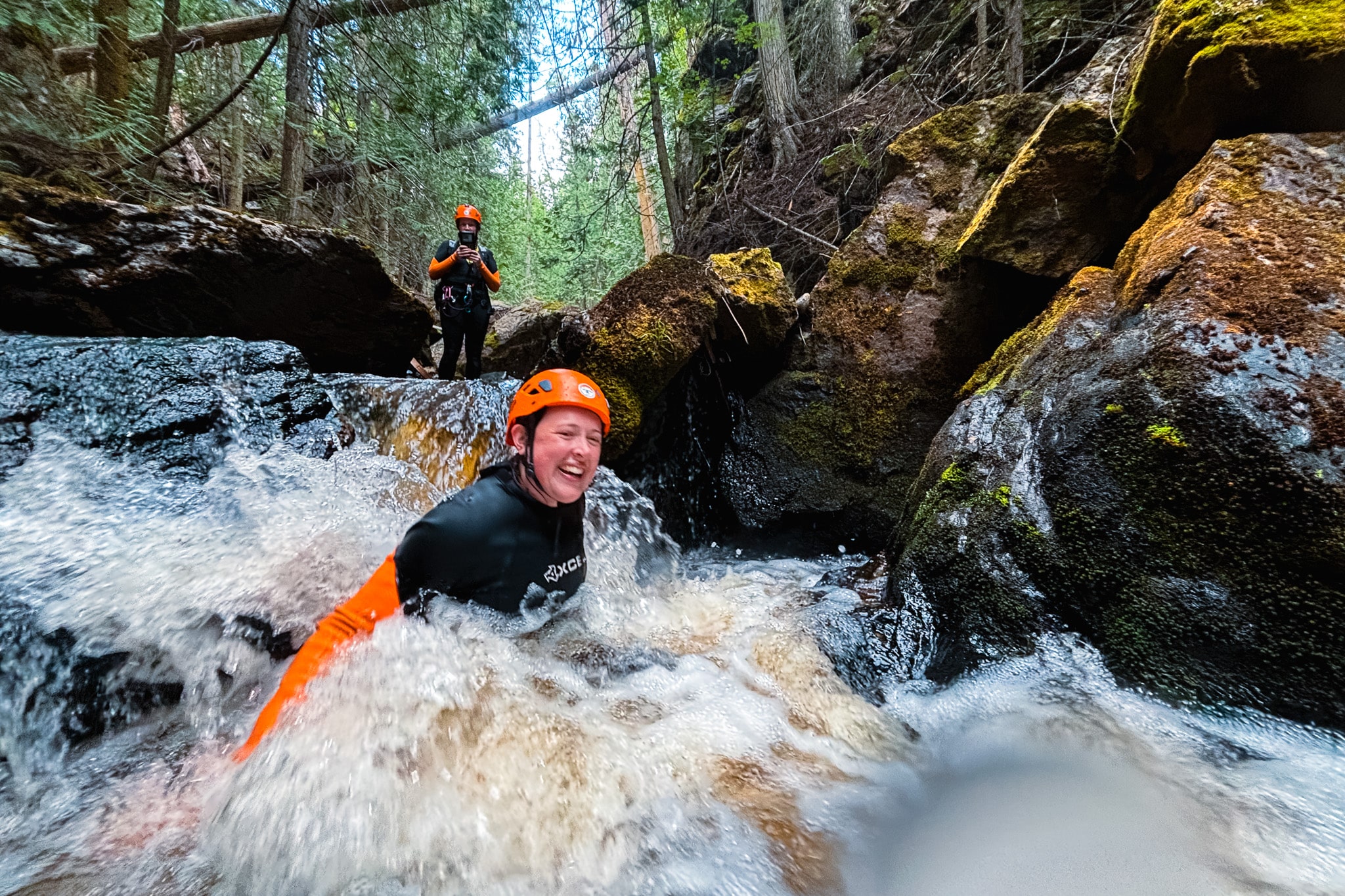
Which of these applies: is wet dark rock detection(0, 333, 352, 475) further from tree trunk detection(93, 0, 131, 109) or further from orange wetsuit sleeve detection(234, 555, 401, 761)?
tree trunk detection(93, 0, 131, 109)

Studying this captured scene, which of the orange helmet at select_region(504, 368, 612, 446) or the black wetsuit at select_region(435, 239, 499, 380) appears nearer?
the orange helmet at select_region(504, 368, 612, 446)

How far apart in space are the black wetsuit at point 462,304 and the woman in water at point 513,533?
4.44 meters

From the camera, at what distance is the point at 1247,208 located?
2.46 m

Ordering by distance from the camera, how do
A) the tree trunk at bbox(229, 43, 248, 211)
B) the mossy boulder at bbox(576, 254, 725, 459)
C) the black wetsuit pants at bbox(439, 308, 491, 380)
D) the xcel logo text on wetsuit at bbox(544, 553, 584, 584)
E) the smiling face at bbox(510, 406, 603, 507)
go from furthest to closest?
the tree trunk at bbox(229, 43, 248, 211) < the black wetsuit pants at bbox(439, 308, 491, 380) < the mossy boulder at bbox(576, 254, 725, 459) < the xcel logo text on wetsuit at bbox(544, 553, 584, 584) < the smiling face at bbox(510, 406, 603, 507)

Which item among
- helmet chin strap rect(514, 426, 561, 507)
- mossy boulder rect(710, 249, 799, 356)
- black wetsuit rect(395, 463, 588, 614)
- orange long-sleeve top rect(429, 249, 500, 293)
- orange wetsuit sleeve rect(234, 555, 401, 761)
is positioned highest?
orange long-sleeve top rect(429, 249, 500, 293)

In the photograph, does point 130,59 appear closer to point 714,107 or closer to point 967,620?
point 714,107

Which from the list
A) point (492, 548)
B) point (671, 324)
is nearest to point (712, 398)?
point (671, 324)

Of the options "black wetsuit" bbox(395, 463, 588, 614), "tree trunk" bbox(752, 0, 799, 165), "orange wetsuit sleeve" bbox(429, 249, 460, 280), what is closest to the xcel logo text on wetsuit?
"black wetsuit" bbox(395, 463, 588, 614)

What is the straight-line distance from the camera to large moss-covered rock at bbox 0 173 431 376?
12.3 feet

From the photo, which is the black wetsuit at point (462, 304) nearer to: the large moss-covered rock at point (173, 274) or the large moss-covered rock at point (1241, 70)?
the large moss-covered rock at point (173, 274)

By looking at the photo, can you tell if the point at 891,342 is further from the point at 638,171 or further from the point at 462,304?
the point at 638,171

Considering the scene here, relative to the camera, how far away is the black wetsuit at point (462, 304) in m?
6.45

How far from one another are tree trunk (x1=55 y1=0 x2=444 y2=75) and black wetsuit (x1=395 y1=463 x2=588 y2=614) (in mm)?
7176

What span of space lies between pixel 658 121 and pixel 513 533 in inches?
292
